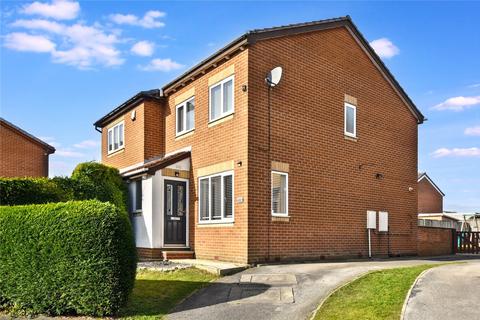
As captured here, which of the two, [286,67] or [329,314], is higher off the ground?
[286,67]

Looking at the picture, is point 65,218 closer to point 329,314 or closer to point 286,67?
point 329,314

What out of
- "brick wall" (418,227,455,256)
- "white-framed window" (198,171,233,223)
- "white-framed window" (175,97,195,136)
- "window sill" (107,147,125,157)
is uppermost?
"white-framed window" (175,97,195,136)

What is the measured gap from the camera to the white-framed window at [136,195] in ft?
59.5

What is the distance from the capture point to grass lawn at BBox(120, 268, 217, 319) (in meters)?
9.60

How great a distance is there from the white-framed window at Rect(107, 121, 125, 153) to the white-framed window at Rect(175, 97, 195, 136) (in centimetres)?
437

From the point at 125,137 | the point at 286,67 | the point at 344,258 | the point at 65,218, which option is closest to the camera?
the point at 65,218

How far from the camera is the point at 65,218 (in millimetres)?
9359

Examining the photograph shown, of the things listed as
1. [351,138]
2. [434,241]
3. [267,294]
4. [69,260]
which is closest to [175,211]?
[351,138]

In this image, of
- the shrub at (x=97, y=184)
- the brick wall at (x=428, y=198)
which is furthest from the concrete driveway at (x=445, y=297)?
the brick wall at (x=428, y=198)

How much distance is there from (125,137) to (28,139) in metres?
12.6

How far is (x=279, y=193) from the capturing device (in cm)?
1516

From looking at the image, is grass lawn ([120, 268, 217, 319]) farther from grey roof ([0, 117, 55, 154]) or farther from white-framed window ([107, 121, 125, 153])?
grey roof ([0, 117, 55, 154])

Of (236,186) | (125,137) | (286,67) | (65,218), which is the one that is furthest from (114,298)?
(125,137)

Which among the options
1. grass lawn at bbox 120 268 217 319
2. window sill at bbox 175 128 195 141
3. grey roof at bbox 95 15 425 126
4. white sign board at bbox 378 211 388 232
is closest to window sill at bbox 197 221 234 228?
grass lawn at bbox 120 268 217 319
